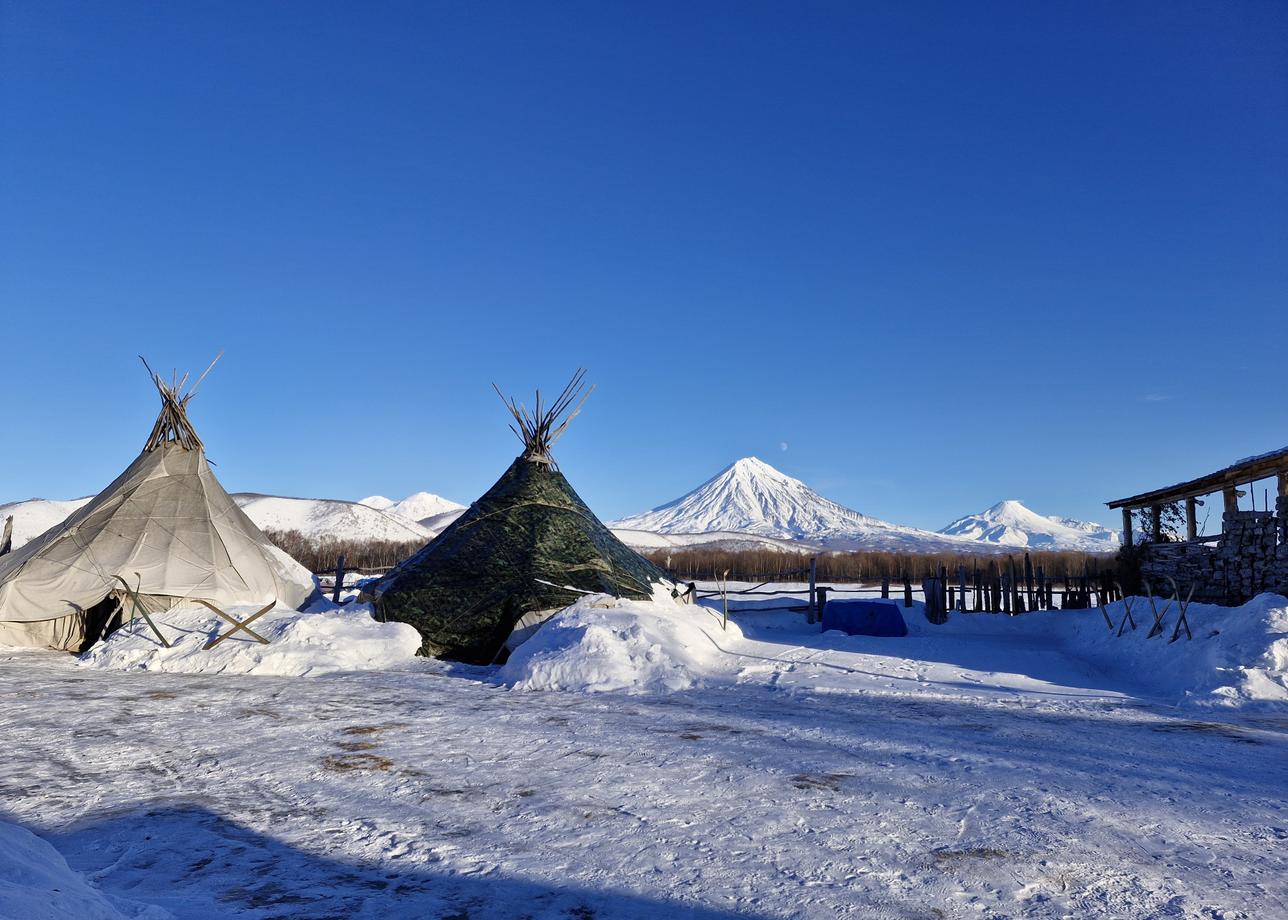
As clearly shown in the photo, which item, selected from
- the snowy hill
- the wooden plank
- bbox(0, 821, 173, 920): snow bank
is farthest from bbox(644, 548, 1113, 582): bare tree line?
the snowy hill

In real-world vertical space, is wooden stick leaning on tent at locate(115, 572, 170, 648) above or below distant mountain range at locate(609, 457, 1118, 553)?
below

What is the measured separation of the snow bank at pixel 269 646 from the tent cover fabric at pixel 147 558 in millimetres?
1449

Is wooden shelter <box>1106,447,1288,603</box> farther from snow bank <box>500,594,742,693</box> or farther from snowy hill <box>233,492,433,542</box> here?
snowy hill <box>233,492,433,542</box>

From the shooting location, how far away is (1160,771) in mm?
5703

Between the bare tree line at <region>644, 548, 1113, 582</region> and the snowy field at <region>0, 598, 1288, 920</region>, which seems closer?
the snowy field at <region>0, 598, 1288, 920</region>

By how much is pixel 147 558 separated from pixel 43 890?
13058 millimetres

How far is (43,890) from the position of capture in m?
2.61

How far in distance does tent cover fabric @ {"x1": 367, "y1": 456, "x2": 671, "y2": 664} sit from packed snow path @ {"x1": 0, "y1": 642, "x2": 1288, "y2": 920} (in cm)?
429

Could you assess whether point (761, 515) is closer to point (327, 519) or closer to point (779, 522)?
point (779, 522)

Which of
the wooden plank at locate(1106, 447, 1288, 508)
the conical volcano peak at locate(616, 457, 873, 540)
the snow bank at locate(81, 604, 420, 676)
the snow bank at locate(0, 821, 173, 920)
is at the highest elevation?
the conical volcano peak at locate(616, 457, 873, 540)

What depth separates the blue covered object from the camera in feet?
55.5

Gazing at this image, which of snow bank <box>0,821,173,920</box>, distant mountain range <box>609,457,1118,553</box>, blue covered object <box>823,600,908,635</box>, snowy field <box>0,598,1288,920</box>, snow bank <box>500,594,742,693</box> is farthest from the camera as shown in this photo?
distant mountain range <box>609,457,1118,553</box>

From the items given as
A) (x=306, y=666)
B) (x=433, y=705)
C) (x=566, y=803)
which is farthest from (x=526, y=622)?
(x=566, y=803)

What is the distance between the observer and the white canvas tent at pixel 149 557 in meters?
13.2
